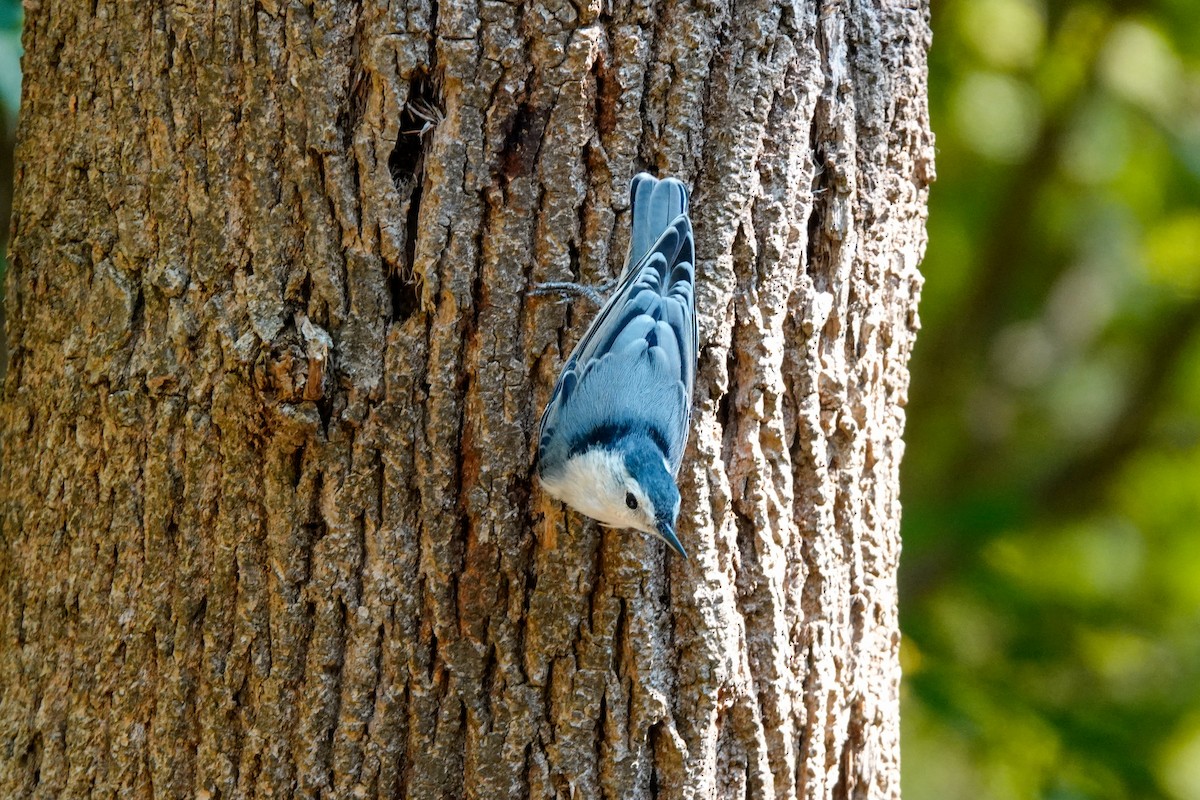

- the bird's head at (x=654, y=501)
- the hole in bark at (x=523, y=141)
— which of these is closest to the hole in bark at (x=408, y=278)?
the hole in bark at (x=523, y=141)

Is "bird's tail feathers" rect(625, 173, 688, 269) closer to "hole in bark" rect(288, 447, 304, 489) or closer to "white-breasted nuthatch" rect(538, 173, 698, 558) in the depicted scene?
"white-breasted nuthatch" rect(538, 173, 698, 558)

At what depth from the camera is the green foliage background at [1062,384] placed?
4441 mm

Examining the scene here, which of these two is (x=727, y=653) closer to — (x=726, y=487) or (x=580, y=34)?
(x=726, y=487)

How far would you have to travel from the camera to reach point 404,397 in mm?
1764

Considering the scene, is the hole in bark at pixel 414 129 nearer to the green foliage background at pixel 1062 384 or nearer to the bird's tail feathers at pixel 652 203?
the bird's tail feathers at pixel 652 203

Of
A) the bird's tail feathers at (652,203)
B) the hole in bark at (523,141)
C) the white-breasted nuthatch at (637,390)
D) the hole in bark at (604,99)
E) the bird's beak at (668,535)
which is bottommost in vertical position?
the bird's beak at (668,535)

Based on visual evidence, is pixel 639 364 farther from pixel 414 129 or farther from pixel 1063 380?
pixel 1063 380

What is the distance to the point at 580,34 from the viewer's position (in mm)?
1741

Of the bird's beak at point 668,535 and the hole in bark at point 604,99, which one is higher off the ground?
the hole in bark at point 604,99

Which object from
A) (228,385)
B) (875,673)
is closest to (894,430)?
(875,673)

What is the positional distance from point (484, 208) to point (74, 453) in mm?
861

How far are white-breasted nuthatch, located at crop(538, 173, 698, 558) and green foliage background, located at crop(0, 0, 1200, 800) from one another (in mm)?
1998

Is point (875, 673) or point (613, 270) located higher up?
point (613, 270)

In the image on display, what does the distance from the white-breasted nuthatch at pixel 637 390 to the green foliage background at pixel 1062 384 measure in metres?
2.00
